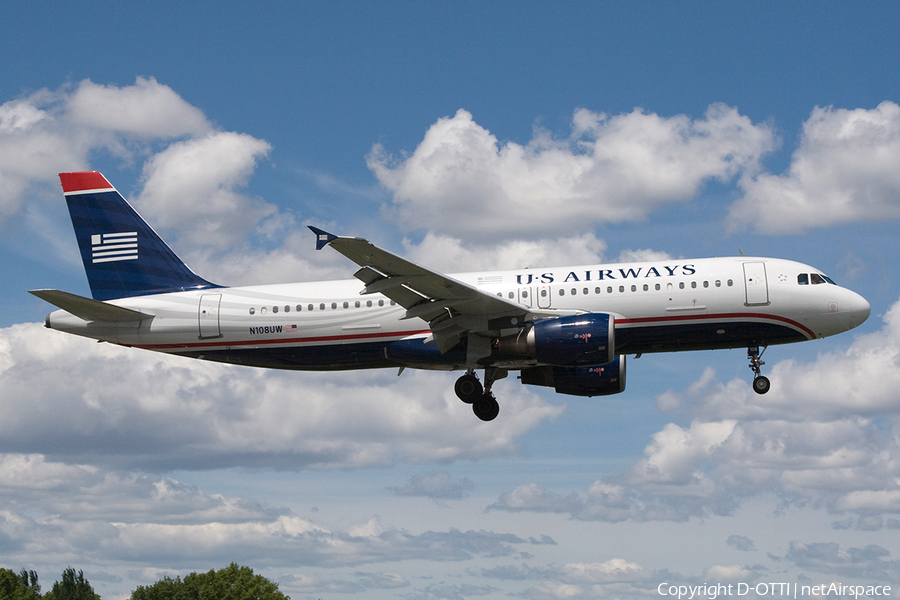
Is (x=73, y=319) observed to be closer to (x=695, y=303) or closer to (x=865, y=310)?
(x=695, y=303)

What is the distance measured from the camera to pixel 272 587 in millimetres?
109062

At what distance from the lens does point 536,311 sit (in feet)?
107

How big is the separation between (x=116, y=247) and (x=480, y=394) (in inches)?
614

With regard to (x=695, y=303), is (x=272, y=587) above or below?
below

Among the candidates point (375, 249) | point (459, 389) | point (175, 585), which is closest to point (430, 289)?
point (375, 249)

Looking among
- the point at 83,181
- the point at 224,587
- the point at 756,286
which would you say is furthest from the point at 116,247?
the point at 224,587

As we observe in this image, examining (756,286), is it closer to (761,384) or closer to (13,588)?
(761,384)

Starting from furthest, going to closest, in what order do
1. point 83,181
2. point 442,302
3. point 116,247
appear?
1. point 83,181
2. point 116,247
3. point 442,302

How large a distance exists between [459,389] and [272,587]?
81.0m

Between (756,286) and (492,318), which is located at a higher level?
(756,286)

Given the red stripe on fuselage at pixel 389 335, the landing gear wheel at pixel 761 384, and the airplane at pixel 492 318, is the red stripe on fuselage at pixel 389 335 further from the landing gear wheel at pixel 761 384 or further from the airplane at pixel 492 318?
the landing gear wheel at pixel 761 384

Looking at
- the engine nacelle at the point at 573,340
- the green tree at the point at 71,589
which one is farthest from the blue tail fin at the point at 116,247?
the green tree at the point at 71,589

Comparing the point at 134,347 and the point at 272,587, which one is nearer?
the point at 134,347

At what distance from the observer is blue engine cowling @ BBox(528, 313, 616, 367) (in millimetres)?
31219
